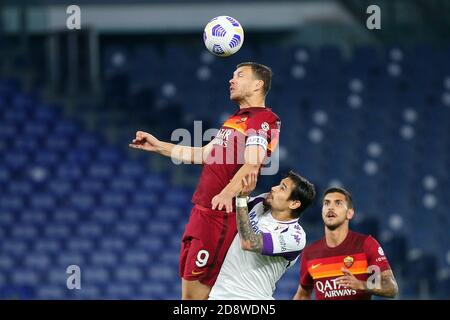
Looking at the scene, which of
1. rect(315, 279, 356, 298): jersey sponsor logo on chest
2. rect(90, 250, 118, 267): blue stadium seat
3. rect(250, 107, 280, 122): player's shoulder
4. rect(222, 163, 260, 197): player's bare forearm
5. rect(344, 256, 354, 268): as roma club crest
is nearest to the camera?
rect(222, 163, 260, 197): player's bare forearm

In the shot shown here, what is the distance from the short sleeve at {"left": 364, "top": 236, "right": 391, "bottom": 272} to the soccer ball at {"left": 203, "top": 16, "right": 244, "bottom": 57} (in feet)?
5.14

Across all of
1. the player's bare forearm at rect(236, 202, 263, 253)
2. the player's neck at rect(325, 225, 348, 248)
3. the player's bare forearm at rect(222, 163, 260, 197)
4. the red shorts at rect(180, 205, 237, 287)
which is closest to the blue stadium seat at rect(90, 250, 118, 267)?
the player's neck at rect(325, 225, 348, 248)

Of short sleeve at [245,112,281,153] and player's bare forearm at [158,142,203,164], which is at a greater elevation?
short sleeve at [245,112,281,153]

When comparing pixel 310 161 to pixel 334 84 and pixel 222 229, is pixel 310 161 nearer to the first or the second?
pixel 334 84

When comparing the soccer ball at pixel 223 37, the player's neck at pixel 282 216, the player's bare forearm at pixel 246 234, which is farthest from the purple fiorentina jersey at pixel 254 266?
the soccer ball at pixel 223 37

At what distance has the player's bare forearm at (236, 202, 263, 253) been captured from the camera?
25.7 ft

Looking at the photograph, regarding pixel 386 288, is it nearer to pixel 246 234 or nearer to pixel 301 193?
pixel 301 193

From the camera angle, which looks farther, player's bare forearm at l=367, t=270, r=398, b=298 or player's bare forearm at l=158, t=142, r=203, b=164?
player's bare forearm at l=158, t=142, r=203, b=164

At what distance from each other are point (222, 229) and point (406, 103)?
854 cm

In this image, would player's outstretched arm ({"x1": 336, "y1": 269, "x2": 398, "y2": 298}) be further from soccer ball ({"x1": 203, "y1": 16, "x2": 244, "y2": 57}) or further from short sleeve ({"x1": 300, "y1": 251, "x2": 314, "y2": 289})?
soccer ball ({"x1": 203, "y1": 16, "x2": 244, "y2": 57})

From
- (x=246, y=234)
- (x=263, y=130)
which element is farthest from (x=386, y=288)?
(x=263, y=130)

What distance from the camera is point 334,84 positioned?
53.8 feet
